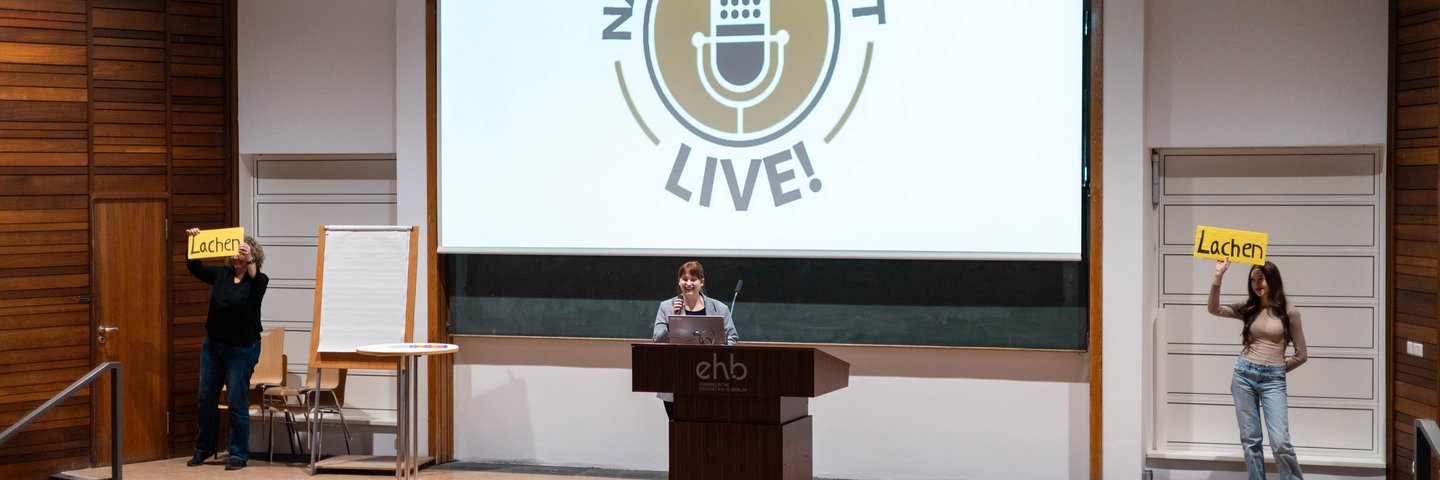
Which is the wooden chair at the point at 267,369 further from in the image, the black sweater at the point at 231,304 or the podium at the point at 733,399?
→ the podium at the point at 733,399

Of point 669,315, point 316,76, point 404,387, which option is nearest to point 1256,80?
point 669,315

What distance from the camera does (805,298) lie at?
7.42 m

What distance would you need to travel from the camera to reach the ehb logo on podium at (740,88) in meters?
7.23

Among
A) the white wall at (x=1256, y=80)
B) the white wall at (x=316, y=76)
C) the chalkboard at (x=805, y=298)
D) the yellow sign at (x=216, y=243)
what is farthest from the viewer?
the white wall at (x=316, y=76)

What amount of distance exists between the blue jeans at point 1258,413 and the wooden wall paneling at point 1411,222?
0.75 meters

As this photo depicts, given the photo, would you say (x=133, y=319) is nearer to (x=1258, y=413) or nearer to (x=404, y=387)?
(x=404, y=387)

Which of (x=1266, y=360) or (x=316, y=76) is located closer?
(x=1266, y=360)

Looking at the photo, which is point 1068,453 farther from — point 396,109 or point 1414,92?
point 396,109

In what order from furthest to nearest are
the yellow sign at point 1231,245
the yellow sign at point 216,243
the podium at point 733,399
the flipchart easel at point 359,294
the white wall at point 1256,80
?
the flipchart easel at point 359,294 < the yellow sign at point 216,243 < the white wall at point 1256,80 < the yellow sign at point 1231,245 < the podium at point 733,399

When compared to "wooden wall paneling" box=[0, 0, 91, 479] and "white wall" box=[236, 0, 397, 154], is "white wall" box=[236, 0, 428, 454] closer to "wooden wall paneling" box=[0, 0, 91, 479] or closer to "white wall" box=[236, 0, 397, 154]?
"white wall" box=[236, 0, 397, 154]

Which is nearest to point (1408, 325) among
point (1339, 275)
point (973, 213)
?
point (1339, 275)

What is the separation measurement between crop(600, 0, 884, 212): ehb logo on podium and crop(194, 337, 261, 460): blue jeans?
2.72 meters

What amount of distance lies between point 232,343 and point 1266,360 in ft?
18.8

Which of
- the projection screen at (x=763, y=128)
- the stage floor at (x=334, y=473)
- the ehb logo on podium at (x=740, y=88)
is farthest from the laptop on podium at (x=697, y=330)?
the stage floor at (x=334, y=473)
